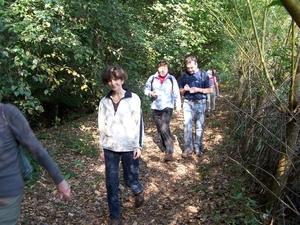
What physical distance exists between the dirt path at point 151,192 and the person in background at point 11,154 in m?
2.09

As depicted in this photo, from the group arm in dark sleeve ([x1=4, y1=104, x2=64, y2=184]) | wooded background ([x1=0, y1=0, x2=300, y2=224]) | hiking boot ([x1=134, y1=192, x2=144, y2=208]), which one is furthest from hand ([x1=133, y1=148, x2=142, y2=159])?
arm in dark sleeve ([x1=4, y1=104, x2=64, y2=184])

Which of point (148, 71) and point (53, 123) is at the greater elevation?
point (148, 71)

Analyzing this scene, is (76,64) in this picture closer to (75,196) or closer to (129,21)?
(129,21)

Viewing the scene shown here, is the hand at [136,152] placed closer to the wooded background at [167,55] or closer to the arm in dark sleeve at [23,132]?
the wooded background at [167,55]

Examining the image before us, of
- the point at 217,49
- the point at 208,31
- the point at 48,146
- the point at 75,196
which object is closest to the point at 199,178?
the point at 75,196

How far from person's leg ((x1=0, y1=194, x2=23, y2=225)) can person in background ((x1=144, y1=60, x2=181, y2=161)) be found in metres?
3.88

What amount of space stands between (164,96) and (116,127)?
2.31m

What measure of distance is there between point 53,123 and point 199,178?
6213mm

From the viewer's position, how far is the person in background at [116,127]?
3658mm

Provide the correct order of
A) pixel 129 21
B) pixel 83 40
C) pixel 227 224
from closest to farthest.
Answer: pixel 227 224 < pixel 83 40 < pixel 129 21

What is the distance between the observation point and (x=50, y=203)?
4.57 metres

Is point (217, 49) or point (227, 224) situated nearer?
point (227, 224)

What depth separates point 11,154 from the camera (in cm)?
217

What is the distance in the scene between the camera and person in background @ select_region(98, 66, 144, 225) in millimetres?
3658
